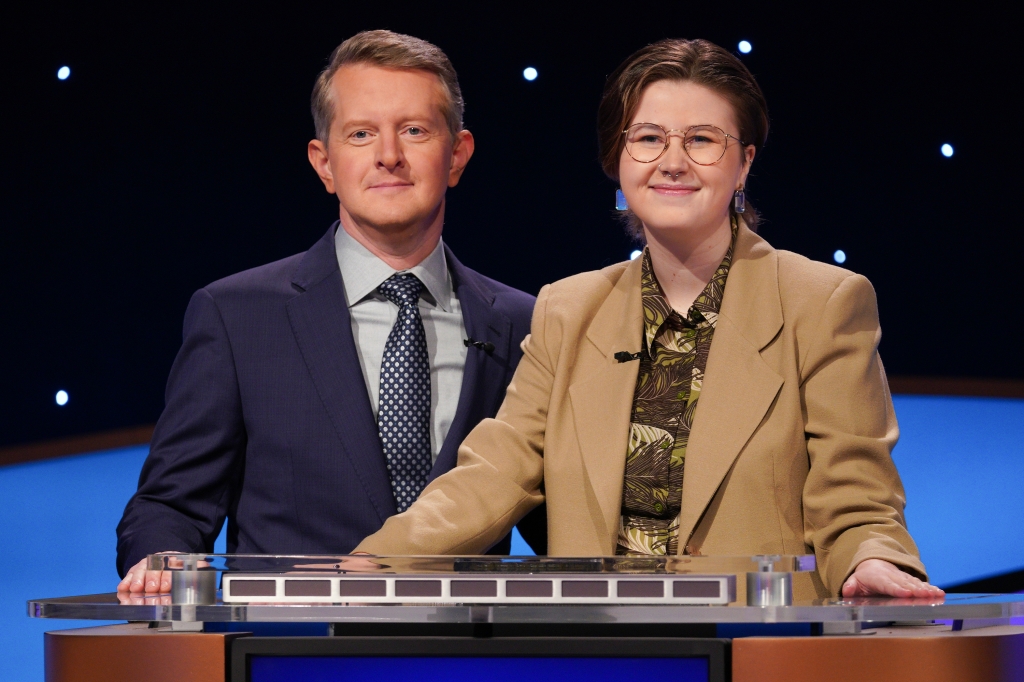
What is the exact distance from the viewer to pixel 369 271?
8.25 feet

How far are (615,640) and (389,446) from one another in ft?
3.78

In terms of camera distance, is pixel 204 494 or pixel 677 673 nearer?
pixel 677 673

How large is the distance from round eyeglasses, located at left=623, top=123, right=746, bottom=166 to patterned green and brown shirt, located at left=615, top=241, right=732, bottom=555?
0.63 ft

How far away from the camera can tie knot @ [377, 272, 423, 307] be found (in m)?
2.48

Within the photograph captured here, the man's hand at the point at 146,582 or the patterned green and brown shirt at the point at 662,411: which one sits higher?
the patterned green and brown shirt at the point at 662,411

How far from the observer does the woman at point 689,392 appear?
6.23 ft

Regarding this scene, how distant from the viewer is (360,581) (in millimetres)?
1293

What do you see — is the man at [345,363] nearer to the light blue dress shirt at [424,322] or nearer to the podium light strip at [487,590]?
the light blue dress shirt at [424,322]

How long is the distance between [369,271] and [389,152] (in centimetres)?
26

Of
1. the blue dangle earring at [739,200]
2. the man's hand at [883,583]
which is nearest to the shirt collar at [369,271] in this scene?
the blue dangle earring at [739,200]

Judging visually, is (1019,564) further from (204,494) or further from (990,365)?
(204,494)

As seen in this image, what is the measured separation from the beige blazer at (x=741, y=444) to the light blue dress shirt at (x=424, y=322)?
345 mm

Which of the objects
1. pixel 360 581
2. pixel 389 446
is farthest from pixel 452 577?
pixel 389 446

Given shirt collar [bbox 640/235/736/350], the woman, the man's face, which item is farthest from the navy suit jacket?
shirt collar [bbox 640/235/736/350]
